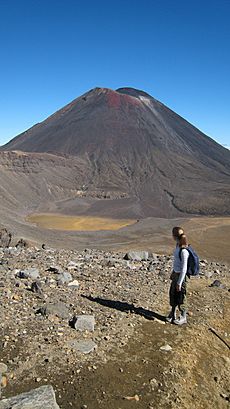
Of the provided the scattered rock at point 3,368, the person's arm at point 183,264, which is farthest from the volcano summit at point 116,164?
the scattered rock at point 3,368

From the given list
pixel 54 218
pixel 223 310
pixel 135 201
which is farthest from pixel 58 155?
pixel 223 310

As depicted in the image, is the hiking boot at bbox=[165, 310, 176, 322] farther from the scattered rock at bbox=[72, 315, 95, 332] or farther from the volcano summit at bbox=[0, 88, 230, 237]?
the volcano summit at bbox=[0, 88, 230, 237]

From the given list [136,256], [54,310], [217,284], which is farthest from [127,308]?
[136,256]

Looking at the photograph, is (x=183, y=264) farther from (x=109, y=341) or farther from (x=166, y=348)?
(x=109, y=341)

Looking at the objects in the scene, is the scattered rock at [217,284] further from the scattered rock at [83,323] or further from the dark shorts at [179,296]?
the scattered rock at [83,323]

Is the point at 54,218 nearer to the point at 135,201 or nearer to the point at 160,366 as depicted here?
the point at 135,201

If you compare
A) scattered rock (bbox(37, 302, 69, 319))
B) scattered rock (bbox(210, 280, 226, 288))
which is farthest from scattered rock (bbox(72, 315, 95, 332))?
scattered rock (bbox(210, 280, 226, 288))
